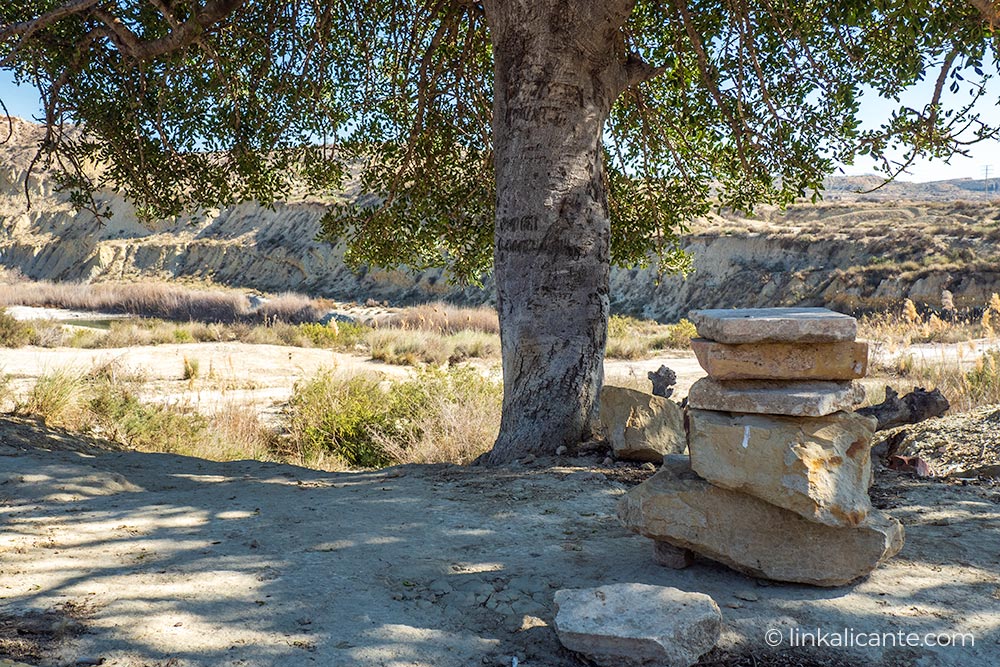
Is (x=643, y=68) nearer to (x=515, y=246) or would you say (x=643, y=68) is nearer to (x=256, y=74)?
(x=515, y=246)

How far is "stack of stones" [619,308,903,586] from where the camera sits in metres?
3.34

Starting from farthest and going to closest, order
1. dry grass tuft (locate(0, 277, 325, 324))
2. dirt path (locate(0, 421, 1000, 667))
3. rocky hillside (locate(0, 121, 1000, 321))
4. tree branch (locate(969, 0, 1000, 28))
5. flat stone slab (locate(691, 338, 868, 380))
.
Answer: dry grass tuft (locate(0, 277, 325, 324)), rocky hillside (locate(0, 121, 1000, 321)), tree branch (locate(969, 0, 1000, 28)), flat stone slab (locate(691, 338, 868, 380)), dirt path (locate(0, 421, 1000, 667))

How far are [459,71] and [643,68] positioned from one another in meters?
2.48

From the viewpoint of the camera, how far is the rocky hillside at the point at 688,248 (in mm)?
25734

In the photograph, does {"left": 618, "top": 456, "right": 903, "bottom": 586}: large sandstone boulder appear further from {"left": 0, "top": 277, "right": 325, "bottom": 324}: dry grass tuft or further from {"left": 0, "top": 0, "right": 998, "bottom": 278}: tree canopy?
{"left": 0, "top": 277, "right": 325, "bottom": 324}: dry grass tuft

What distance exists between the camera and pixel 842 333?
338cm

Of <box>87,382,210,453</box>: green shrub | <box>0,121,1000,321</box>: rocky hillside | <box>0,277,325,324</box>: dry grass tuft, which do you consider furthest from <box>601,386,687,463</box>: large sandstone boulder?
<box>0,277,325,324</box>: dry grass tuft

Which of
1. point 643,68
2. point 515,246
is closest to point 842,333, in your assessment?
point 515,246

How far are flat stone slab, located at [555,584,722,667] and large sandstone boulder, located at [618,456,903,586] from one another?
54cm

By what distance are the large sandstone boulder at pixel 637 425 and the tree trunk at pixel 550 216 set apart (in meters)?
0.36

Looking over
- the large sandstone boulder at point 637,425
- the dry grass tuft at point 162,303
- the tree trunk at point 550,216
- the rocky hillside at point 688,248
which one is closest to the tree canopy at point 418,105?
the tree trunk at point 550,216

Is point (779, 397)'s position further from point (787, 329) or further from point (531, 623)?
point (531, 623)

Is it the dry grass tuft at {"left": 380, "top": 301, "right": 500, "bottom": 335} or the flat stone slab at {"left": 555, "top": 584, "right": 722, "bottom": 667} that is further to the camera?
the dry grass tuft at {"left": 380, "top": 301, "right": 500, "bottom": 335}

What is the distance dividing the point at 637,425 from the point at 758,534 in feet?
6.95
